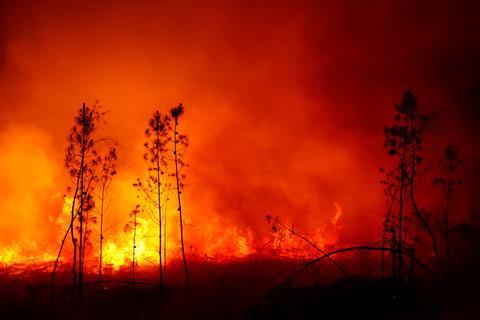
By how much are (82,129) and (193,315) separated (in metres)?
12.7

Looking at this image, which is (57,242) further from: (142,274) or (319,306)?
(319,306)

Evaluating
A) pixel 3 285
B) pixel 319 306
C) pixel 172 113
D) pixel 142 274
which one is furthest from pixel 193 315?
pixel 3 285

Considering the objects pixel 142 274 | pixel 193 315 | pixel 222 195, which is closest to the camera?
pixel 193 315

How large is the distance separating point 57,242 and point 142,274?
12526 millimetres

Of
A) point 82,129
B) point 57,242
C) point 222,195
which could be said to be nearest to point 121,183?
point 57,242

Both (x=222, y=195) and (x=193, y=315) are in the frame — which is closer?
(x=193, y=315)

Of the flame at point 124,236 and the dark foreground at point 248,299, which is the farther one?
the flame at point 124,236

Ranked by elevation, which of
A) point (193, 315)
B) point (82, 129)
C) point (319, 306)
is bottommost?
point (193, 315)

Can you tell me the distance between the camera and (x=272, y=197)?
5191 centimetres

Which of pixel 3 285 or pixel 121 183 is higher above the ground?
pixel 121 183

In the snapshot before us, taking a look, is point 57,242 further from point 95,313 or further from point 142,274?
point 95,313

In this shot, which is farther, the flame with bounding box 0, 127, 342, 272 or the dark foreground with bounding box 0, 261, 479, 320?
the flame with bounding box 0, 127, 342, 272

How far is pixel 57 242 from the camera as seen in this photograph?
135ft

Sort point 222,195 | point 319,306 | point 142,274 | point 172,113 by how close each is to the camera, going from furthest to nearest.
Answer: point 222,195, point 142,274, point 172,113, point 319,306
